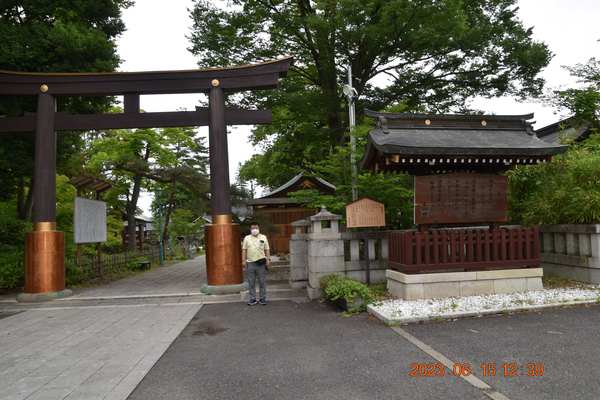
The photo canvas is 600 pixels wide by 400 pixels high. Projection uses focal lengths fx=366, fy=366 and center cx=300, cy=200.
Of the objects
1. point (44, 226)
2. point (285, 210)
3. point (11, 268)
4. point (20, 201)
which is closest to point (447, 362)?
point (44, 226)

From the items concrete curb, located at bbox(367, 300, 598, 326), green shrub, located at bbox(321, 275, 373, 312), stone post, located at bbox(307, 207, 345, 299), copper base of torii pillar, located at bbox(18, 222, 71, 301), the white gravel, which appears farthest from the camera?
copper base of torii pillar, located at bbox(18, 222, 71, 301)

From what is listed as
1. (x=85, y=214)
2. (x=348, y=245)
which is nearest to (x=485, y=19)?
(x=348, y=245)

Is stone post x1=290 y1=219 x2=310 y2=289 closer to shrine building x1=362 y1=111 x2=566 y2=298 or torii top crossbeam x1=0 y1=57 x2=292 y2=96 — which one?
shrine building x1=362 y1=111 x2=566 y2=298

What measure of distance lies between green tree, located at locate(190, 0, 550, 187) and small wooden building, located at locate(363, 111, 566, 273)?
589 centimetres

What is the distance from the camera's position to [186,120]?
11.0m

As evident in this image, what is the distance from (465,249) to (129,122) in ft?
32.6

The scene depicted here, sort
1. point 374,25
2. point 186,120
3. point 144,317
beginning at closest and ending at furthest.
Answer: point 144,317 → point 186,120 → point 374,25

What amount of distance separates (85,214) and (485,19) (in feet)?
57.4

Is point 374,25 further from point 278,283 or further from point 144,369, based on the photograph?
point 144,369

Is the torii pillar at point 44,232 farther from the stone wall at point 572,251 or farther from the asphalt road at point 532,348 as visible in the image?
the stone wall at point 572,251

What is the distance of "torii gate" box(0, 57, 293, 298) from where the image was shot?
405 inches

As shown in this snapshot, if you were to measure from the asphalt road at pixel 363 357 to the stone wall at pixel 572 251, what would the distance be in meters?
2.24

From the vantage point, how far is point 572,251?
30.5 feet

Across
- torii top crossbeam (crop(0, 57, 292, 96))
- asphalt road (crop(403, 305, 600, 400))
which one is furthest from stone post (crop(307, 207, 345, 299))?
torii top crossbeam (crop(0, 57, 292, 96))
